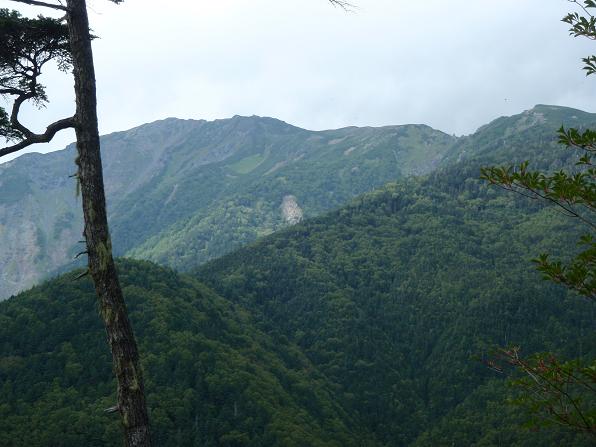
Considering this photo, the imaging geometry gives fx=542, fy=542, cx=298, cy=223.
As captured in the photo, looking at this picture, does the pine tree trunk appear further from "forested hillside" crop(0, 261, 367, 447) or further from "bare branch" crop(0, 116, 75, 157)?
"forested hillside" crop(0, 261, 367, 447)

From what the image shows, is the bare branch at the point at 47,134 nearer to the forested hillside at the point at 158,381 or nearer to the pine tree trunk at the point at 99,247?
the pine tree trunk at the point at 99,247

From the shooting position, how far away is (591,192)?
32.6 ft

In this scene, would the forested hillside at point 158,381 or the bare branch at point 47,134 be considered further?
the forested hillside at point 158,381

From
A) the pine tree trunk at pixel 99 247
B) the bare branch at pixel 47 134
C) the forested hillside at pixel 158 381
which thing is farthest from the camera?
the forested hillside at pixel 158 381

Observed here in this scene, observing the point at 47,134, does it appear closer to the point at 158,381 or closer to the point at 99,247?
the point at 99,247

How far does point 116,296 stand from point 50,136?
141 inches

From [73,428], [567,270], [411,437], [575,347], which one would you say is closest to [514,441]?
[411,437]

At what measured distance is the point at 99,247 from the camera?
10.9 m

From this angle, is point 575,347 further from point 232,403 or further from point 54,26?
point 54,26

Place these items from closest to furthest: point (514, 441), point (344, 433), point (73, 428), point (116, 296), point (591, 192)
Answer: point (591, 192) < point (116, 296) < point (73, 428) < point (514, 441) < point (344, 433)

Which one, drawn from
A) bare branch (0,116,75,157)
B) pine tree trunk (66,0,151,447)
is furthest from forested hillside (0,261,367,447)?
bare branch (0,116,75,157)

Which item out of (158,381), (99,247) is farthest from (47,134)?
(158,381)

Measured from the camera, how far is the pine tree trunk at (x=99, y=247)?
1063cm

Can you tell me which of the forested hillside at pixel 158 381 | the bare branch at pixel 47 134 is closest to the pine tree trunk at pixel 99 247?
the bare branch at pixel 47 134
